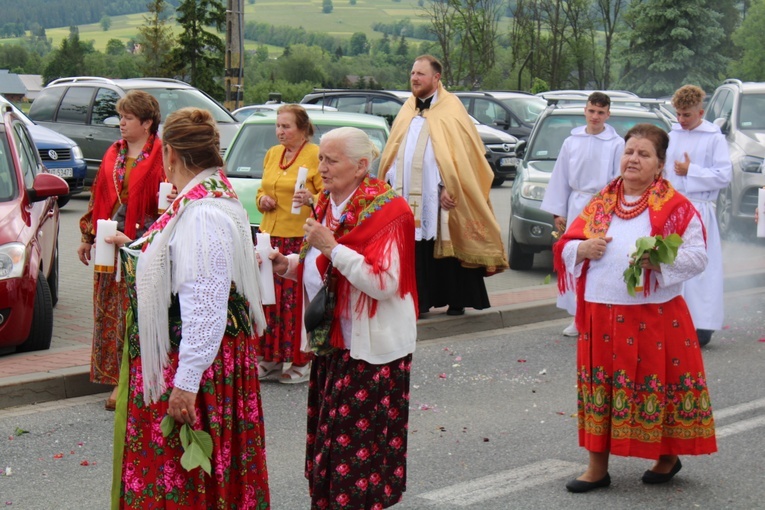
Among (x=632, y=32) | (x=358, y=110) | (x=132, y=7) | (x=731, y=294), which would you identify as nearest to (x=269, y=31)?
(x=132, y=7)

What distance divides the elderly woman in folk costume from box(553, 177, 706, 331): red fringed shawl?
2.02 m

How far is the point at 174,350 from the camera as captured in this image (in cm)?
432

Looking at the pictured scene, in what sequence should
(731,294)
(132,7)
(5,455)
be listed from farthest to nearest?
(132,7) < (731,294) < (5,455)

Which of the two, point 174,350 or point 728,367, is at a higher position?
point 174,350

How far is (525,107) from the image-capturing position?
27.0 m

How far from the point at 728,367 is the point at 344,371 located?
472 centimetres

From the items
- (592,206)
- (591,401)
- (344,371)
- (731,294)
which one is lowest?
(731,294)

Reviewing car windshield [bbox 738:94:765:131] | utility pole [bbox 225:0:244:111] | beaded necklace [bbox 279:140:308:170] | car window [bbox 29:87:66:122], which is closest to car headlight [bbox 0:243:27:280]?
beaded necklace [bbox 279:140:308:170]

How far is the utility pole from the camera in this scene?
2386cm

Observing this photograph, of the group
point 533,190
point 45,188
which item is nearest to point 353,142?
point 45,188

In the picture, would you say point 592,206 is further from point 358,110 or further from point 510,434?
point 358,110

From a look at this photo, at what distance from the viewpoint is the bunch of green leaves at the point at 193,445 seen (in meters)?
4.19

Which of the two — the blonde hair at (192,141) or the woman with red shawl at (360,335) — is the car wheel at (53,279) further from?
the blonde hair at (192,141)

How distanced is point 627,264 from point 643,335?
353 millimetres
